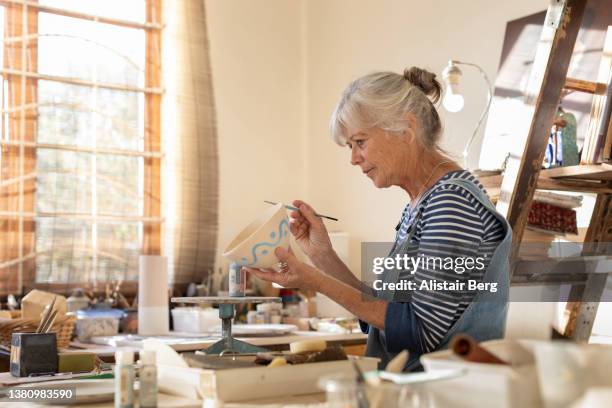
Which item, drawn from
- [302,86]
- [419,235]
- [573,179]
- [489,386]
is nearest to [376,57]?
[302,86]

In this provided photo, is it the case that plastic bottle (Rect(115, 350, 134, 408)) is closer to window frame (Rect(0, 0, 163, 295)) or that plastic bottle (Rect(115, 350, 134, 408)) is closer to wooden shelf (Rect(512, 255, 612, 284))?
wooden shelf (Rect(512, 255, 612, 284))

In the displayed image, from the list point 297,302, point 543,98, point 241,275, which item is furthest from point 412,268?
point 297,302

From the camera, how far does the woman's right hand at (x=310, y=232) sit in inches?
79.3

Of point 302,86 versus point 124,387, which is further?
point 302,86

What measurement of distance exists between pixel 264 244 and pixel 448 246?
377 millimetres

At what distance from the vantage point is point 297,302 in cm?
407

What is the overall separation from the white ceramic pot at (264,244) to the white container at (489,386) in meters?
0.58

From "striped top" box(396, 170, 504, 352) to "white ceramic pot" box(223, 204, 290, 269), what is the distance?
0.29 meters

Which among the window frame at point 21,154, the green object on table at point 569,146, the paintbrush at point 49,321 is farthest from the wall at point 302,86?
the paintbrush at point 49,321

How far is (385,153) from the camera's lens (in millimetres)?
1905

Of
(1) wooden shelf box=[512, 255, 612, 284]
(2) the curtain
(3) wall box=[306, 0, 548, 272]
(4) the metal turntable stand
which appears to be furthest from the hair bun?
(2) the curtain

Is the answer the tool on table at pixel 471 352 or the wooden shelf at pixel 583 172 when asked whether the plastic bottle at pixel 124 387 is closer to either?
the tool on table at pixel 471 352

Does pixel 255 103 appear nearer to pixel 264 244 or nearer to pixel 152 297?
pixel 152 297

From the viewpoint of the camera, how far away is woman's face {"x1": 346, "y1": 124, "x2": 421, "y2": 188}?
1891 millimetres
